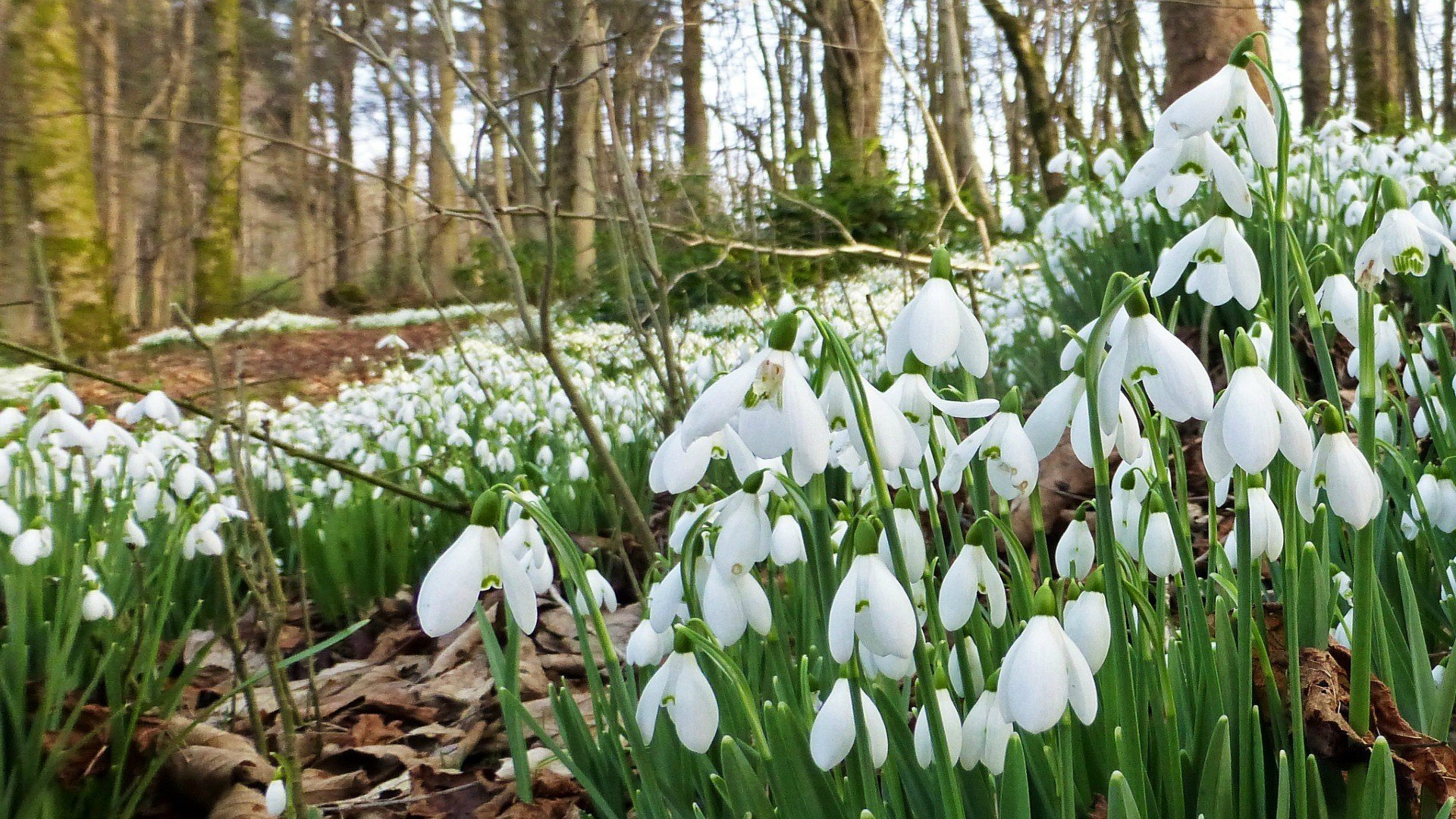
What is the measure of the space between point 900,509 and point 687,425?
1.03ft

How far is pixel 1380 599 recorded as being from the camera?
4.04 feet

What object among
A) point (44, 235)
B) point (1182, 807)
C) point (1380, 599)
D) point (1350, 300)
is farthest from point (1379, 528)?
point (44, 235)

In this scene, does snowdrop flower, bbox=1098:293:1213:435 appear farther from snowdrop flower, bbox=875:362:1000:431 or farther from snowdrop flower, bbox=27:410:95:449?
snowdrop flower, bbox=27:410:95:449

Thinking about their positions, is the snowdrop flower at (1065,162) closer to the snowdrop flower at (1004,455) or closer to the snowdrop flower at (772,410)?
the snowdrop flower at (1004,455)

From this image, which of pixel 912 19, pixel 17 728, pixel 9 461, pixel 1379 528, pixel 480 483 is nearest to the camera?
pixel 1379 528

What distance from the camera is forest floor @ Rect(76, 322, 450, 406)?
892 centimetres

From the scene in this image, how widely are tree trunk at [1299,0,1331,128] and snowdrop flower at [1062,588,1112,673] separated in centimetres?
978

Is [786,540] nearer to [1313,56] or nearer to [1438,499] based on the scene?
[1438,499]

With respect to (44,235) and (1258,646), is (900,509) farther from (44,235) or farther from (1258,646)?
(44,235)

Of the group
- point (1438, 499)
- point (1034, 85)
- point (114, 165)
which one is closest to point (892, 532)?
point (1438, 499)

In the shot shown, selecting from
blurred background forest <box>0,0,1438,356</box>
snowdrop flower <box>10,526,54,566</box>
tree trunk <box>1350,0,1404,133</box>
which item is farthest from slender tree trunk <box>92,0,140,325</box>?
tree trunk <box>1350,0,1404,133</box>

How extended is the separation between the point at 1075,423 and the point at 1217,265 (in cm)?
25

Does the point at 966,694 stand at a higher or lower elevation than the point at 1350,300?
lower

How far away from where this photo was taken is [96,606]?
198 centimetres
